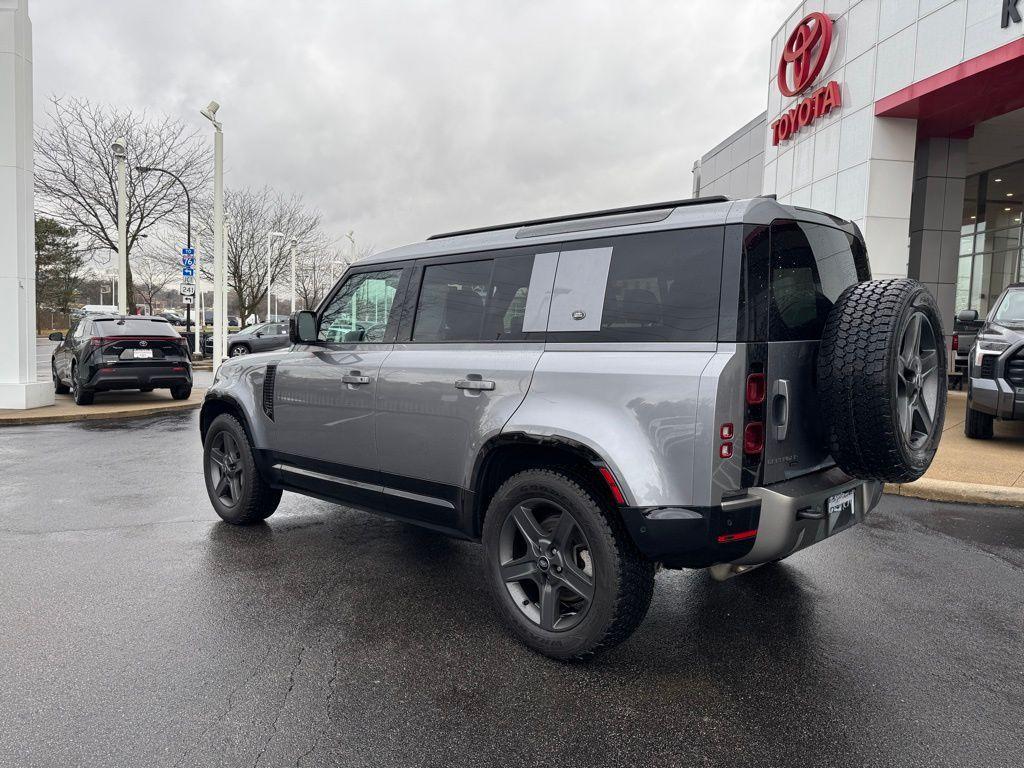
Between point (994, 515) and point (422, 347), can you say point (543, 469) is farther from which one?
point (994, 515)

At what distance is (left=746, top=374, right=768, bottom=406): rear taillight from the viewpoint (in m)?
2.88

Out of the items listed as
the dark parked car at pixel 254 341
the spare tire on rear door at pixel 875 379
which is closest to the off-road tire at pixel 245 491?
the spare tire on rear door at pixel 875 379

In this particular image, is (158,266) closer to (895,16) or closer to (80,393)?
(80,393)

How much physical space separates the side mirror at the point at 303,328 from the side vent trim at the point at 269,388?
312mm

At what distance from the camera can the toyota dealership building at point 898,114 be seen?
484 inches

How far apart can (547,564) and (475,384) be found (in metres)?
0.95

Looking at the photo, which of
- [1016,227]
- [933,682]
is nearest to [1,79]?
[933,682]

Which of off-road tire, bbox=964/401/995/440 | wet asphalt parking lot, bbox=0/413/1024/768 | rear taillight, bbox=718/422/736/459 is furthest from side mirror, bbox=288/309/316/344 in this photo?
off-road tire, bbox=964/401/995/440

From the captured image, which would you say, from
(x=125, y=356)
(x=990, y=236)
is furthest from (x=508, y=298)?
(x=990, y=236)

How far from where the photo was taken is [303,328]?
4.78 m

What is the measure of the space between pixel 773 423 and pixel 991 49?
40.0ft

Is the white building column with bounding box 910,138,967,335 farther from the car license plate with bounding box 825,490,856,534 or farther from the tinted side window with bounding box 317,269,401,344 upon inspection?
the tinted side window with bounding box 317,269,401,344

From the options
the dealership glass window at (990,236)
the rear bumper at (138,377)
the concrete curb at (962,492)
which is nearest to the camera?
the concrete curb at (962,492)

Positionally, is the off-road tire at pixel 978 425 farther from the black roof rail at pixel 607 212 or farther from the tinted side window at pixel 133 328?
the tinted side window at pixel 133 328
